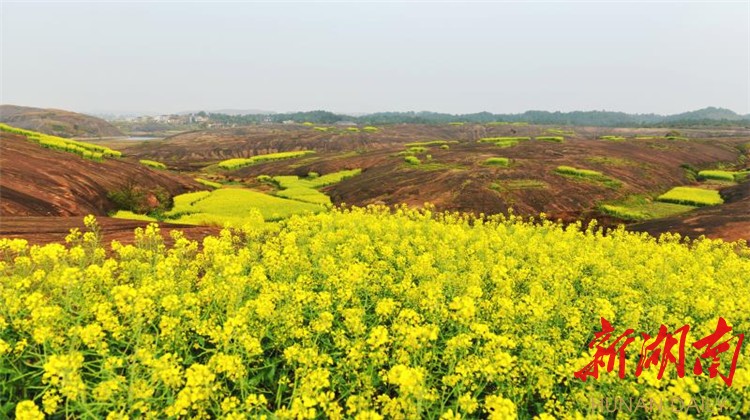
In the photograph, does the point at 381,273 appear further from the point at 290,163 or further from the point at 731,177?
the point at 290,163

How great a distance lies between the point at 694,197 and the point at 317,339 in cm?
5174

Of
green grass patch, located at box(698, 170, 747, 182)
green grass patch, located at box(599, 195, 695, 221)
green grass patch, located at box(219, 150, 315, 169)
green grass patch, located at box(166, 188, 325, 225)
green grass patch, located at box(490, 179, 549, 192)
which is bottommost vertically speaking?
green grass patch, located at box(599, 195, 695, 221)

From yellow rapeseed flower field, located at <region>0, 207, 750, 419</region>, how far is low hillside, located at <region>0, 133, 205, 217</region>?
22.5 metres

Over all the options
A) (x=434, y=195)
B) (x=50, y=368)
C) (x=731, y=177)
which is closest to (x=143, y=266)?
(x=50, y=368)

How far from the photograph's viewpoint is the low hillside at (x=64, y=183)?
2656 centimetres

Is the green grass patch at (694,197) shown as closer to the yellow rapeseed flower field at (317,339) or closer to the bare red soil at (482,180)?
the bare red soil at (482,180)

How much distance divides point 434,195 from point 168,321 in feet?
130

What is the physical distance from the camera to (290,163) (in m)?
83.9

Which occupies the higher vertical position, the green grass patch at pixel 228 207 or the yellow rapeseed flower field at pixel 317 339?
the yellow rapeseed flower field at pixel 317 339

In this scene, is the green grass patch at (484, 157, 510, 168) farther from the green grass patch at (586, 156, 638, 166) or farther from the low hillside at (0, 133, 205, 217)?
the low hillside at (0, 133, 205, 217)

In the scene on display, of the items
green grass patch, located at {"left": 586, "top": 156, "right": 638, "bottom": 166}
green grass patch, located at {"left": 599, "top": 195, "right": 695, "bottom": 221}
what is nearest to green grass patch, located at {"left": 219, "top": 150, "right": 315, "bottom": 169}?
green grass patch, located at {"left": 586, "top": 156, "right": 638, "bottom": 166}

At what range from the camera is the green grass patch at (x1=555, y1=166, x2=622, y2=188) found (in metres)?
48.0

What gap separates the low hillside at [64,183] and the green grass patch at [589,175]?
48850 mm

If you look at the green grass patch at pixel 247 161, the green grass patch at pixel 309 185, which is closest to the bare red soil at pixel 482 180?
the green grass patch at pixel 309 185
